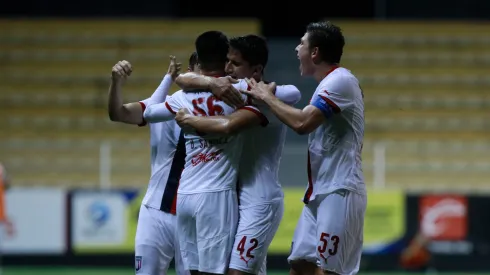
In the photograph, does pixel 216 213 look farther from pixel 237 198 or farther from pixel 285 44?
pixel 285 44

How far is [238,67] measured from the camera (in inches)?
246

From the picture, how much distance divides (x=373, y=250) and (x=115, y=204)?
426 centimetres

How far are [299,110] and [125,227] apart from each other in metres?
10.1

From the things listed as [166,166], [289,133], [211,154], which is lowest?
[289,133]

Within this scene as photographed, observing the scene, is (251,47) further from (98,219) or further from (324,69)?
(98,219)

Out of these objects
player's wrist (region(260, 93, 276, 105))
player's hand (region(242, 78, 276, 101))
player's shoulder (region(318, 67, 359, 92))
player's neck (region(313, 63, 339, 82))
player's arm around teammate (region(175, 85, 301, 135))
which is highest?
player's neck (region(313, 63, 339, 82))

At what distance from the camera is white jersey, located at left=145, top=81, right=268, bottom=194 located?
6086mm

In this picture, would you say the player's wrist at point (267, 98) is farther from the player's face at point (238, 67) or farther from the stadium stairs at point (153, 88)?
the stadium stairs at point (153, 88)

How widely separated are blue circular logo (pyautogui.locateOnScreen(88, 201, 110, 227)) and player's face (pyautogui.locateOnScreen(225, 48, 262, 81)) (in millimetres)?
9891

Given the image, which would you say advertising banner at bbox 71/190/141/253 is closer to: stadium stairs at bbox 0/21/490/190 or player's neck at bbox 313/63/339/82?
stadium stairs at bbox 0/21/490/190

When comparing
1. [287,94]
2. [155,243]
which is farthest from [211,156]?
[155,243]

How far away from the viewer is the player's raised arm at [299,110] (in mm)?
5934

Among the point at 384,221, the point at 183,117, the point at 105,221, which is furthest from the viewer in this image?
the point at 105,221

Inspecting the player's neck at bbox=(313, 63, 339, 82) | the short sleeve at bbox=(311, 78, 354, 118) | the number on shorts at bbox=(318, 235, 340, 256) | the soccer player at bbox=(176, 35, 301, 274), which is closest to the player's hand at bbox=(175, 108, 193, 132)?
the soccer player at bbox=(176, 35, 301, 274)
